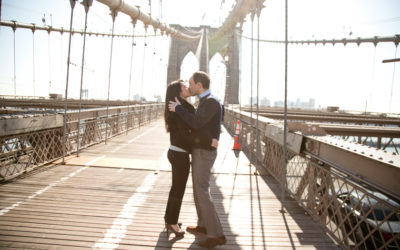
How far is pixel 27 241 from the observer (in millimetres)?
2443

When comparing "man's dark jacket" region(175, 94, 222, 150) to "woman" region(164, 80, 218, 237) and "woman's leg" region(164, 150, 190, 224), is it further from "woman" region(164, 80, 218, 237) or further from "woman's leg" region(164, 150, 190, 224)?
"woman's leg" region(164, 150, 190, 224)

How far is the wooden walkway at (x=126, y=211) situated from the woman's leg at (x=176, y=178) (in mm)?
248

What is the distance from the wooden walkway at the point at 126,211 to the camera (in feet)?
8.47

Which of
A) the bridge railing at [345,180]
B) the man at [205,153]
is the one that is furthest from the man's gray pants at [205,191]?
the bridge railing at [345,180]

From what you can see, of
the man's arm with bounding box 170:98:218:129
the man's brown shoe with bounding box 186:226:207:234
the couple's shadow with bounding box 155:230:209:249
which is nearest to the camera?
the man's arm with bounding box 170:98:218:129

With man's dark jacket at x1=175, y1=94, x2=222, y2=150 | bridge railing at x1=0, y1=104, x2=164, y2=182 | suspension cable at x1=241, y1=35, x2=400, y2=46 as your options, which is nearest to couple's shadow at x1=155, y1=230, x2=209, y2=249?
man's dark jacket at x1=175, y1=94, x2=222, y2=150

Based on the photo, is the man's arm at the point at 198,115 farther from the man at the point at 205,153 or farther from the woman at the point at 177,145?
the woman at the point at 177,145

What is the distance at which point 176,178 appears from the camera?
2633 millimetres

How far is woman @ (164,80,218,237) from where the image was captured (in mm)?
2551

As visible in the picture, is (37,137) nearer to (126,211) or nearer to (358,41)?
(126,211)

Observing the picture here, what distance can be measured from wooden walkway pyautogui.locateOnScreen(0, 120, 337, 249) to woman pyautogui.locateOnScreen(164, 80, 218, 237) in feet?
0.79

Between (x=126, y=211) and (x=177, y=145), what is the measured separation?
1228mm

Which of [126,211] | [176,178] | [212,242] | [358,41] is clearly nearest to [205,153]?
[176,178]

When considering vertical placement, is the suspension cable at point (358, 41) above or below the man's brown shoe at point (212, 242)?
above
